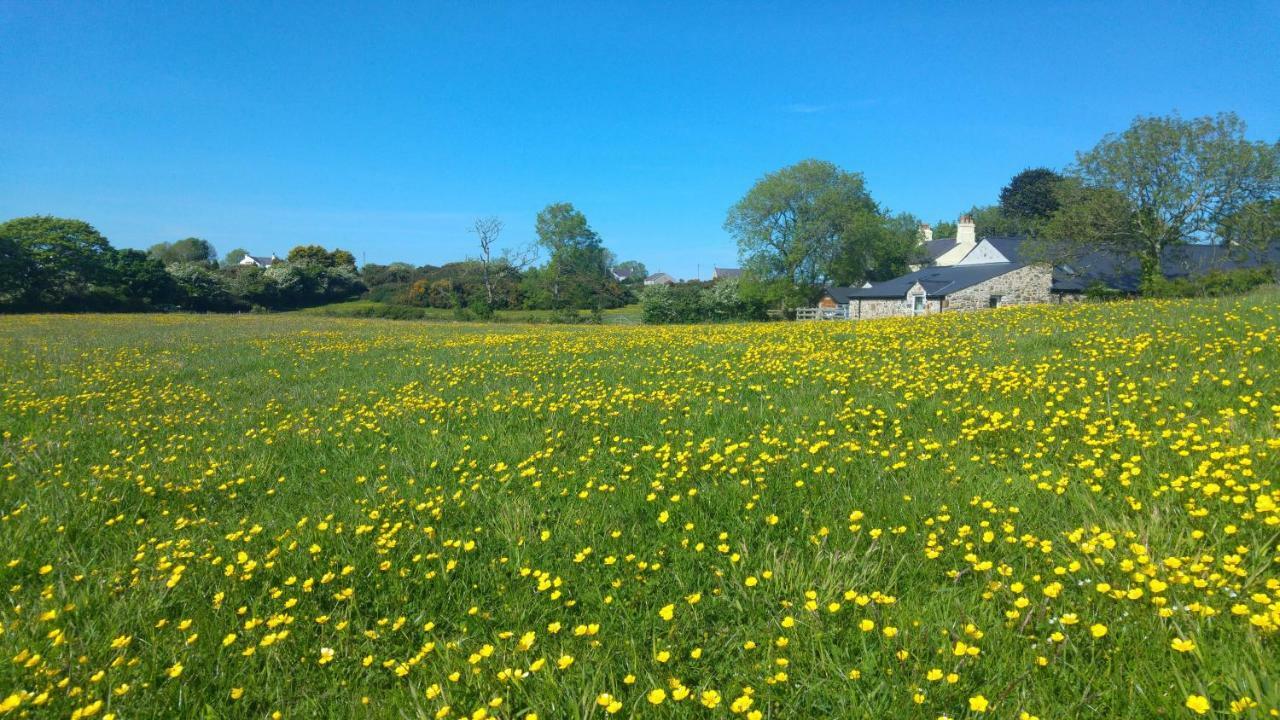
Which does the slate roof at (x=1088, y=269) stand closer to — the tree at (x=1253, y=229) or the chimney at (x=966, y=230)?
the tree at (x=1253, y=229)

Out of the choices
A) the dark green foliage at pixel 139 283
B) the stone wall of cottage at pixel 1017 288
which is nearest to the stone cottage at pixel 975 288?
the stone wall of cottage at pixel 1017 288

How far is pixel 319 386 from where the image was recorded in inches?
367

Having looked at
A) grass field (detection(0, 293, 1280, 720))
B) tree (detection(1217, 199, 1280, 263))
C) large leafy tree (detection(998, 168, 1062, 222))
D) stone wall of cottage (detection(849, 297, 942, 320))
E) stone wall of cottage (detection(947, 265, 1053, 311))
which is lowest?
grass field (detection(0, 293, 1280, 720))

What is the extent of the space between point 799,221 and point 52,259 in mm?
61888

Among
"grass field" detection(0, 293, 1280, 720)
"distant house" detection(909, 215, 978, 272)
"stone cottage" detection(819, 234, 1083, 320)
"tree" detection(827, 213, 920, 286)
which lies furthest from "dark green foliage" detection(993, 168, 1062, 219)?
"grass field" detection(0, 293, 1280, 720)

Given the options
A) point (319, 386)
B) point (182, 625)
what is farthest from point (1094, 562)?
point (319, 386)

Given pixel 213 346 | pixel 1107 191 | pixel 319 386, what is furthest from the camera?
pixel 1107 191

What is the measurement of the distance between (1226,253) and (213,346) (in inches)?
2103

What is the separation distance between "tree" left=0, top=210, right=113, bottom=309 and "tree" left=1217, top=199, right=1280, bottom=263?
256 ft

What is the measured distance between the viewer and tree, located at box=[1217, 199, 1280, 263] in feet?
103

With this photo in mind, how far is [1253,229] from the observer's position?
105ft

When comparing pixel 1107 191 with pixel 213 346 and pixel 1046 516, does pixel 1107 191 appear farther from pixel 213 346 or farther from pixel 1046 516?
pixel 213 346

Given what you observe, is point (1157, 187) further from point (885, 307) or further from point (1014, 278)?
point (885, 307)

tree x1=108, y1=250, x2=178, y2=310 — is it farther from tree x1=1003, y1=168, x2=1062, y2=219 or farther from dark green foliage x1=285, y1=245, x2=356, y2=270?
tree x1=1003, y1=168, x2=1062, y2=219
